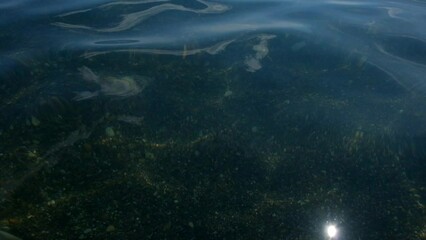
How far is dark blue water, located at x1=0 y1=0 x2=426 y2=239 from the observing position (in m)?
3.03

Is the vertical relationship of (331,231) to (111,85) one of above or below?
below

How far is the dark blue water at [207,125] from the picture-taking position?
3.03 meters

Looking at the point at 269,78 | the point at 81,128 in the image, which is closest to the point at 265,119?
→ the point at 269,78

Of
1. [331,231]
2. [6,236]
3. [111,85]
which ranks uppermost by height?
[111,85]

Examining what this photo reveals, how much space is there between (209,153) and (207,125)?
1.33 ft

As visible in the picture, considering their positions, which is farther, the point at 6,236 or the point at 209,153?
the point at 209,153

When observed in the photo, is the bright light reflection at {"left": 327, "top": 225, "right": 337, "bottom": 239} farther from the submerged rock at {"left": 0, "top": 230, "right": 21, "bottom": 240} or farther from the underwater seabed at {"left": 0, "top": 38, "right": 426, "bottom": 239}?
the submerged rock at {"left": 0, "top": 230, "right": 21, "bottom": 240}

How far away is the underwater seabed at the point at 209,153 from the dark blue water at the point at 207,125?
0.01 metres

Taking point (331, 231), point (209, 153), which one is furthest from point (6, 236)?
point (331, 231)

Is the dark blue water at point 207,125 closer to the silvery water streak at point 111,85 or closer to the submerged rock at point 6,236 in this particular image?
the silvery water streak at point 111,85

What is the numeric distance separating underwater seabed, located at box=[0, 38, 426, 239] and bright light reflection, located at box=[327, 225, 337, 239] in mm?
64

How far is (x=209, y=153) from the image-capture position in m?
3.58

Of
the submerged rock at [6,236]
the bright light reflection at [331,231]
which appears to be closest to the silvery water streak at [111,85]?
the submerged rock at [6,236]

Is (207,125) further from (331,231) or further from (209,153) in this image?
(331,231)
